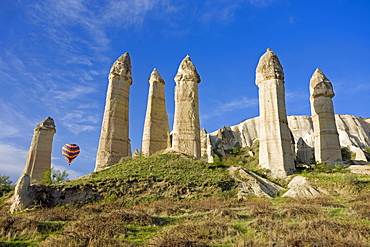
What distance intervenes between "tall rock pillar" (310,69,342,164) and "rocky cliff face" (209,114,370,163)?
25.0 meters

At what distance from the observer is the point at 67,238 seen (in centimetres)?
591

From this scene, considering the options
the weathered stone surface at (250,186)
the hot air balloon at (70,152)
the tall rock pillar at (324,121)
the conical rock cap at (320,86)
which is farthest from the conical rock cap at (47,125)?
the conical rock cap at (320,86)

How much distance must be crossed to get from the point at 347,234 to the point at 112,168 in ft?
49.9

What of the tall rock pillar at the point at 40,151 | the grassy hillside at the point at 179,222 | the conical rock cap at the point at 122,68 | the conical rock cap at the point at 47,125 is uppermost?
the conical rock cap at the point at 122,68

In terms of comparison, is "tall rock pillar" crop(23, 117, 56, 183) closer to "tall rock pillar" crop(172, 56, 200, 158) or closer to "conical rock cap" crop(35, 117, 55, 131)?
"conical rock cap" crop(35, 117, 55, 131)

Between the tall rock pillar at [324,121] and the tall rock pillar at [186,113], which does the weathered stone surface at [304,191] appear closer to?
the tall rock pillar at [186,113]

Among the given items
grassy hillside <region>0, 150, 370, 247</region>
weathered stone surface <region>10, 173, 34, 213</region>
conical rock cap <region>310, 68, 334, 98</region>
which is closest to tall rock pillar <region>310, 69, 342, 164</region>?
conical rock cap <region>310, 68, 334, 98</region>

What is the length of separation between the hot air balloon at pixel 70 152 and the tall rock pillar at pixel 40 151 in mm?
2796

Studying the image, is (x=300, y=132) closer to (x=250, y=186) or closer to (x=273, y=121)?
(x=273, y=121)

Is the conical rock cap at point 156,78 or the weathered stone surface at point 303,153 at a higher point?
the conical rock cap at point 156,78

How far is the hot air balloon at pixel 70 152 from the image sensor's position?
96.0 ft

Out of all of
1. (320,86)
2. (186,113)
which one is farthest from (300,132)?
(186,113)

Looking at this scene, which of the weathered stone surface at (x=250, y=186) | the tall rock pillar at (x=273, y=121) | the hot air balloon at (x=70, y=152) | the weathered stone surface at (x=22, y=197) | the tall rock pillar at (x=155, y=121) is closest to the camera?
the weathered stone surface at (x=22, y=197)

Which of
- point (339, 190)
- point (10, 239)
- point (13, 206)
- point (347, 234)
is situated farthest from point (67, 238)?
point (339, 190)
